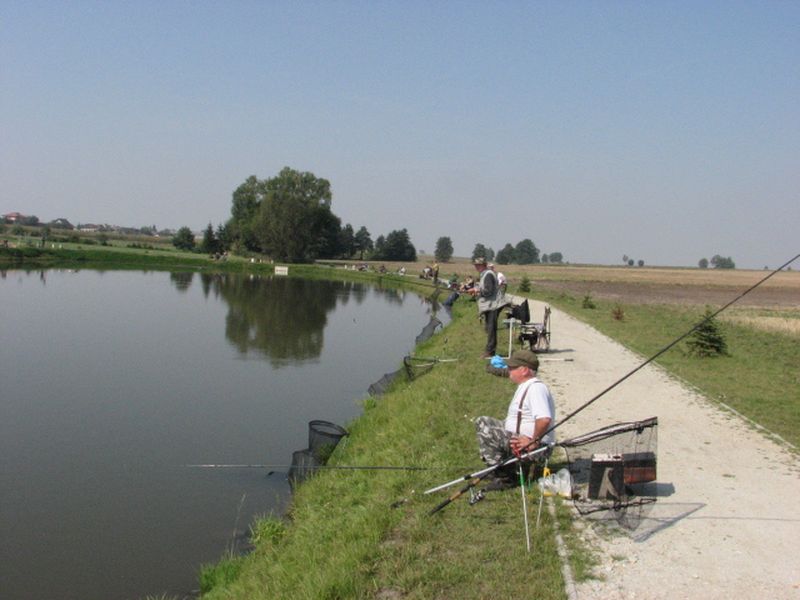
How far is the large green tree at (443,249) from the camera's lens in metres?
150

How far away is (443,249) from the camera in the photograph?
152m

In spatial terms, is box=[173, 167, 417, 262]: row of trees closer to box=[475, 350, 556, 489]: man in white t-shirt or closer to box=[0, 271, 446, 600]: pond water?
box=[0, 271, 446, 600]: pond water

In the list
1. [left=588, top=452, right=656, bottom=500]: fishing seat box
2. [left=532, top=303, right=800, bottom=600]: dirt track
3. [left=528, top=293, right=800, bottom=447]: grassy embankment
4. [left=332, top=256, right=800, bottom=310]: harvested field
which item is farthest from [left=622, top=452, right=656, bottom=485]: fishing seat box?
[left=332, top=256, right=800, bottom=310]: harvested field

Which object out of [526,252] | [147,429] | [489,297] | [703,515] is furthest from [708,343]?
[526,252]

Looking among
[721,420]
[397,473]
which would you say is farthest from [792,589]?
[721,420]

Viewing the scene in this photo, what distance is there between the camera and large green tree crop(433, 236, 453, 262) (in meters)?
150

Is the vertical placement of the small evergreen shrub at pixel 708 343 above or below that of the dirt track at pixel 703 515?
above

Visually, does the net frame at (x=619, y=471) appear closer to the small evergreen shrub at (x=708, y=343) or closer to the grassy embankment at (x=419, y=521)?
the grassy embankment at (x=419, y=521)

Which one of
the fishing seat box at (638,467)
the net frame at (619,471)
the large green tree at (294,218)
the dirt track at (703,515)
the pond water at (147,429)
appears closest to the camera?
the dirt track at (703,515)

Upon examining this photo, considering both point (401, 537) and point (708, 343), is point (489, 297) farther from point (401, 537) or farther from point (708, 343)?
point (401, 537)

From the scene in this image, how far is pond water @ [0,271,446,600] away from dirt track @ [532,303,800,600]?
4060mm

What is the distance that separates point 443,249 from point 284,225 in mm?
66600

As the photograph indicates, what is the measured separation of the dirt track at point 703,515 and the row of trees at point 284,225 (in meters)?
82.2

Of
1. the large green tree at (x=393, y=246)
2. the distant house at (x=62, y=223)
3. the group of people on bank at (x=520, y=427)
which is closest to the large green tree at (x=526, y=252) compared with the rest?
the large green tree at (x=393, y=246)
